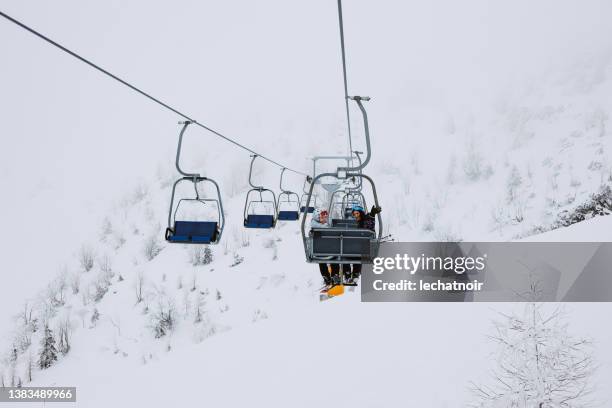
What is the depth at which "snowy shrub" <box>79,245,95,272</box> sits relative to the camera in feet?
55.0

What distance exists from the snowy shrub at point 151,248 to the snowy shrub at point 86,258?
7.47 ft

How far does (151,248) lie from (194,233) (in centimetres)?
1126

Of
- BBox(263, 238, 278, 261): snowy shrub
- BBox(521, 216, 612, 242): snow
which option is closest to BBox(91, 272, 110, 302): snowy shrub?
BBox(263, 238, 278, 261): snowy shrub

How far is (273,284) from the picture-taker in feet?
45.1

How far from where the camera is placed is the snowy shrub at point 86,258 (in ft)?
55.0

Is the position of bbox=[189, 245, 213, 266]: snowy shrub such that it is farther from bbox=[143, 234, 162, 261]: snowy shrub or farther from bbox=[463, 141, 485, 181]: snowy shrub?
bbox=[463, 141, 485, 181]: snowy shrub

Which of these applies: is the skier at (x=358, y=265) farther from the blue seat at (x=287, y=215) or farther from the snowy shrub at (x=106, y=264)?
the snowy shrub at (x=106, y=264)

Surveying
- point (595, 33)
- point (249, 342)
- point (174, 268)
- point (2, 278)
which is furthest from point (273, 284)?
point (595, 33)

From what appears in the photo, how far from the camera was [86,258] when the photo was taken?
667 inches

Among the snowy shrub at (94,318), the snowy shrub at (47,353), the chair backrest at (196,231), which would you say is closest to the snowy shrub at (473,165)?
the chair backrest at (196,231)

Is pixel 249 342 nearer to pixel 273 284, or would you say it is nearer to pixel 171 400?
pixel 171 400

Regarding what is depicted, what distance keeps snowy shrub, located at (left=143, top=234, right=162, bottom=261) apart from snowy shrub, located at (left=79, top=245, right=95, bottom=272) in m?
2.28

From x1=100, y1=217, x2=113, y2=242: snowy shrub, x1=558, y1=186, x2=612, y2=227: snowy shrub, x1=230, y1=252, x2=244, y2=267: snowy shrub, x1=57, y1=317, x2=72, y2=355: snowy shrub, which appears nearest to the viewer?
x1=57, y1=317, x2=72, y2=355: snowy shrub

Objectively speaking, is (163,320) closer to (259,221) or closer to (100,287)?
(100,287)
